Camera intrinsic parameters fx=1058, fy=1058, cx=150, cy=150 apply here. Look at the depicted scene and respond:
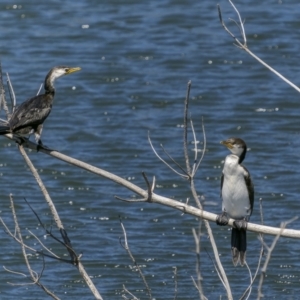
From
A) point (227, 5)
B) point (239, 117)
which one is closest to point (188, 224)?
point (239, 117)

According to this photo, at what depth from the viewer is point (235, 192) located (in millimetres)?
8055

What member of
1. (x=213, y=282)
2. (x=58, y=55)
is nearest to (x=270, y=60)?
(x=58, y=55)

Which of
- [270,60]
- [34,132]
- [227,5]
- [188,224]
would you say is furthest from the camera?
[227,5]

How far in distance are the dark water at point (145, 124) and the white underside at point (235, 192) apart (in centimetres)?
303

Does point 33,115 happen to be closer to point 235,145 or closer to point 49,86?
point 49,86

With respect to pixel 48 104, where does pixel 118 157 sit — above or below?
below

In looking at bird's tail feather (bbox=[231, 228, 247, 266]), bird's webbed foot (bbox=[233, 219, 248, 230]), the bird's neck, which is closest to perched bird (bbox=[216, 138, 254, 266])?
bird's tail feather (bbox=[231, 228, 247, 266])

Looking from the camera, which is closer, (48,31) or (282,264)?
(282,264)

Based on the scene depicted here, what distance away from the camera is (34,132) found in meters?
8.34

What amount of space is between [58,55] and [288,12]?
4.58m

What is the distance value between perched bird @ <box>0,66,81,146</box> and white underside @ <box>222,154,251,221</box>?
1438 millimetres

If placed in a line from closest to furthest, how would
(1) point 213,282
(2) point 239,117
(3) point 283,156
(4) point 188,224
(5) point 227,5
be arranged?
(1) point 213,282, (4) point 188,224, (3) point 283,156, (2) point 239,117, (5) point 227,5

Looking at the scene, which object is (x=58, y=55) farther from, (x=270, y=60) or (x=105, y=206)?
(x=105, y=206)

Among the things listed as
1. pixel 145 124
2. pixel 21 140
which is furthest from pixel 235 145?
pixel 145 124
